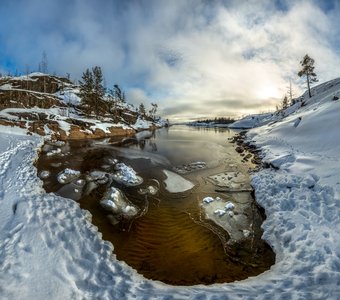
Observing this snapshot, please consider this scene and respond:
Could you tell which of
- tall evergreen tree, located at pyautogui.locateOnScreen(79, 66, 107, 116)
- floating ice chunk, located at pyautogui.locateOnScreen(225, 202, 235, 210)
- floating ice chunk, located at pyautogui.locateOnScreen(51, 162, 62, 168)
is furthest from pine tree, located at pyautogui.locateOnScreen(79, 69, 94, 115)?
floating ice chunk, located at pyautogui.locateOnScreen(225, 202, 235, 210)

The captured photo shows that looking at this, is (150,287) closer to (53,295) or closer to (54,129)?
(53,295)

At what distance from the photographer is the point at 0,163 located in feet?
57.0

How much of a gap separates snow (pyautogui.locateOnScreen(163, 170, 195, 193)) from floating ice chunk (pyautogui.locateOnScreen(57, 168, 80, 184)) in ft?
21.6

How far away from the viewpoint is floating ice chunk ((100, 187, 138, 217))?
12.3m

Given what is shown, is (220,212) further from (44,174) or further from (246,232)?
(44,174)

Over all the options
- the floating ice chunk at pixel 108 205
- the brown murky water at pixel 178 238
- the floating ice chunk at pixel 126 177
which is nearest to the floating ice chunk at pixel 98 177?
the floating ice chunk at pixel 126 177

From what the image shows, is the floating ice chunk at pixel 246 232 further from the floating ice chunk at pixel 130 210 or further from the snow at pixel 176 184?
the snow at pixel 176 184

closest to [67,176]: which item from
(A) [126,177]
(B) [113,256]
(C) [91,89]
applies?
(A) [126,177]

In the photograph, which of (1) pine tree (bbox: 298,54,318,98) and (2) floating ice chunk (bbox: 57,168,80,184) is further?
(1) pine tree (bbox: 298,54,318,98)

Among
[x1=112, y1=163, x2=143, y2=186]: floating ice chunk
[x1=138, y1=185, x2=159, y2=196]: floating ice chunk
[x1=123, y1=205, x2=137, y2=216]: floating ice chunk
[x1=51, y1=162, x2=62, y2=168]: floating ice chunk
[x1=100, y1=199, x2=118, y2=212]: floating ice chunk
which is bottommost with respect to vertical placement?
[x1=123, y1=205, x2=137, y2=216]: floating ice chunk

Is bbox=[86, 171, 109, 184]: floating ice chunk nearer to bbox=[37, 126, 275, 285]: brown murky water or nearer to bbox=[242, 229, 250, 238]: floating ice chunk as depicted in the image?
bbox=[37, 126, 275, 285]: brown murky water

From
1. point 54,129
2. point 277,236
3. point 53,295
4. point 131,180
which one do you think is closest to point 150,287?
point 53,295

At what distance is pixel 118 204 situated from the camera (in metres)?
12.9

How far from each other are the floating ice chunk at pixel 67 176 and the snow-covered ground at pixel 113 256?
2150 mm
